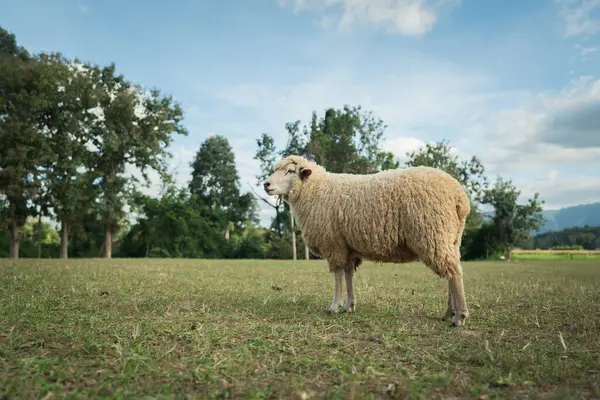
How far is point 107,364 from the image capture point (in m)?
3.61

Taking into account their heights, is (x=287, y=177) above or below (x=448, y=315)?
above

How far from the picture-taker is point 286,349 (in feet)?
13.6

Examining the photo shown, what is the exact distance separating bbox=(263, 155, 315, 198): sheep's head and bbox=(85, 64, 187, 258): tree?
2590 centimetres

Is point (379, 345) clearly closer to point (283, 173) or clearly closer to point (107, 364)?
point (107, 364)

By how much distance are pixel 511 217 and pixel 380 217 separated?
44.6 m

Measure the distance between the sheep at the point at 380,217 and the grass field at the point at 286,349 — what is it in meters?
0.73

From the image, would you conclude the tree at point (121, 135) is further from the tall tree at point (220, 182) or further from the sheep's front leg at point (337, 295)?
the sheep's front leg at point (337, 295)

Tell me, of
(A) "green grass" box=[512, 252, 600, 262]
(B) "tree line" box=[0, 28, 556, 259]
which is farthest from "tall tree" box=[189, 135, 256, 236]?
(A) "green grass" box=[512, 252, 600, 262]

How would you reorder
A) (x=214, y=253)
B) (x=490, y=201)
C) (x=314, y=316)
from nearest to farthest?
(x=314, y=316) → (x=214, y=253) → (x=490, y=201)

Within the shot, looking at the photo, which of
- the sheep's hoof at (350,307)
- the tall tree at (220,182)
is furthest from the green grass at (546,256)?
the sheep's hoof at (350,307)

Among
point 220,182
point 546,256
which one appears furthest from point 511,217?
point 220,182

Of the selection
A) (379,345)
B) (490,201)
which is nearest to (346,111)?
(490,201)

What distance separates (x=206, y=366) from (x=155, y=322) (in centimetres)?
201

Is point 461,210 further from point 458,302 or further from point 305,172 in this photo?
point 305,172
